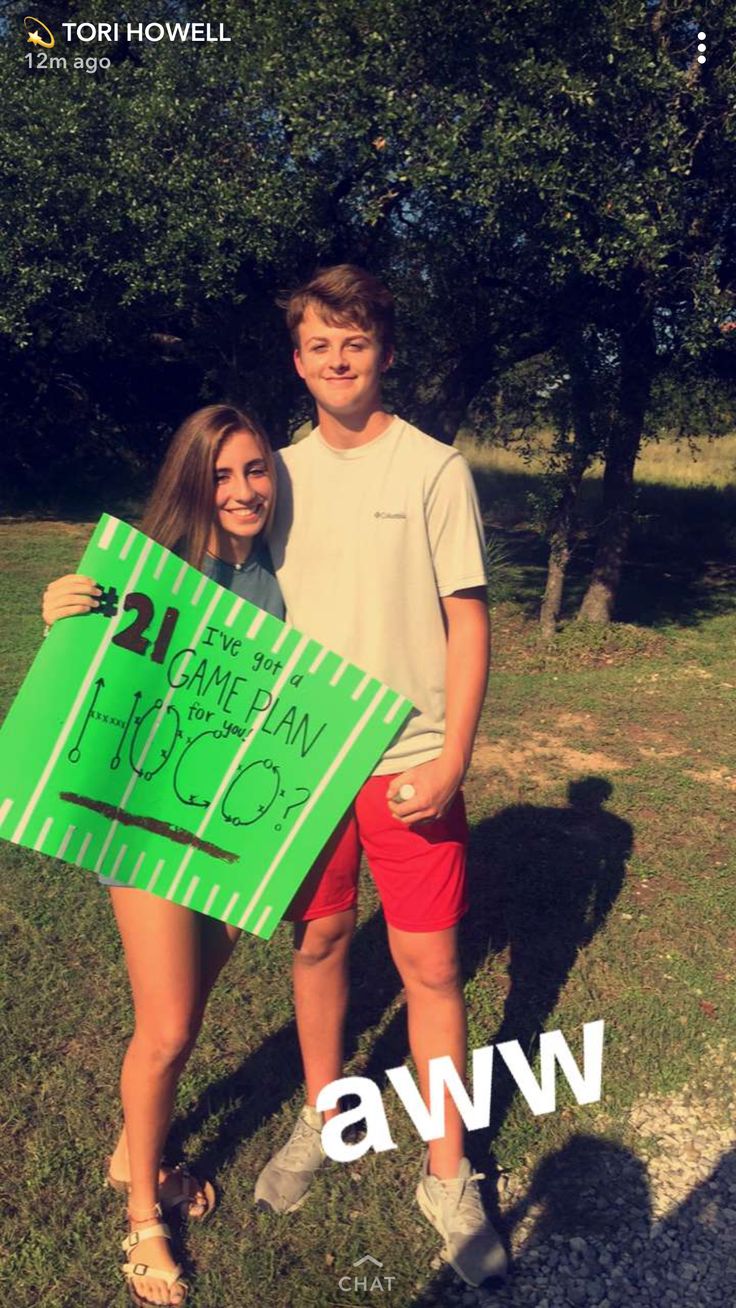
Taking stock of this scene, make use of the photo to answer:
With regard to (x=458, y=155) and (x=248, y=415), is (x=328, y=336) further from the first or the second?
(x=458, y=155)

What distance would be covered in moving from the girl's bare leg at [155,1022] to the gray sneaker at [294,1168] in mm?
361

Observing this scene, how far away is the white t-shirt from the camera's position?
2.73 metres

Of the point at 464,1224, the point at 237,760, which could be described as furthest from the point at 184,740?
the point at 464,1224

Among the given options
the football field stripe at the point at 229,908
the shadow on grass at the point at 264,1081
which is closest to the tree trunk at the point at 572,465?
the shadow on grass at the point at 264,1081

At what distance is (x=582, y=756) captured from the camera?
7465mm

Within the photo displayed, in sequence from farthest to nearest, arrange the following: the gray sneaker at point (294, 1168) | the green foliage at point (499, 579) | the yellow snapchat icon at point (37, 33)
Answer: the green foliage at point (499, 579) < the yellow snapchat icon at point (37, 33) < the gray sneaker at point (294, 1168)

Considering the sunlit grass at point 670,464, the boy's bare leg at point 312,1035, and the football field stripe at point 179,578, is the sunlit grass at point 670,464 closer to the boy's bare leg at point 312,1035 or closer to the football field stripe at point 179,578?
the boy's bare leg at point 312,1035

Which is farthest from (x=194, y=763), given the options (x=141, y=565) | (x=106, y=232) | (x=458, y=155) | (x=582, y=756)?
(x=106, y=232)

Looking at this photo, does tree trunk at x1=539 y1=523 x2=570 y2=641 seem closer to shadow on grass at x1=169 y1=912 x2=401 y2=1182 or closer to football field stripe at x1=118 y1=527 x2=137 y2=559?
shadow on grass at x1=169 y1=912 x2=401 y2=1182

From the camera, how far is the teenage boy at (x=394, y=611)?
273 centimetres

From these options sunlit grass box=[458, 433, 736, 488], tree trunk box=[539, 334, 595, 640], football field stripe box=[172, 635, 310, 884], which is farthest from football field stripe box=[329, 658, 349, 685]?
sunlit grass box=[458, 433, 736, 488]

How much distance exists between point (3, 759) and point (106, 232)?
10109 mm

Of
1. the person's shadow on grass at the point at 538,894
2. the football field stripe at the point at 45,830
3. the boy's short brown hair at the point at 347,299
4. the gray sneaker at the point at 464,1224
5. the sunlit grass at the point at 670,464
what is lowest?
the sunlit grass at the point at 670,464

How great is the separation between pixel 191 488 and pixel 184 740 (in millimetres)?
613
